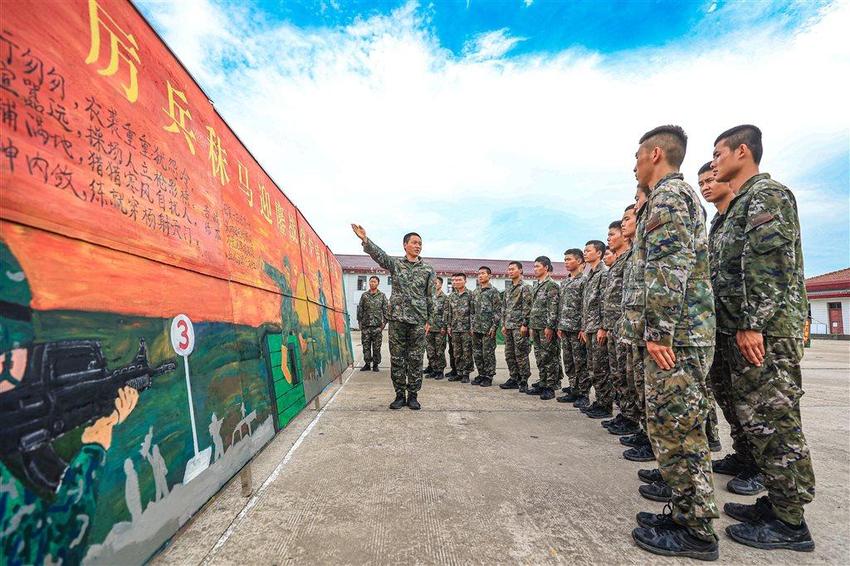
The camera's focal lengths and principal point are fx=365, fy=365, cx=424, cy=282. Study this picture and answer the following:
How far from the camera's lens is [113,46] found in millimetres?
1318

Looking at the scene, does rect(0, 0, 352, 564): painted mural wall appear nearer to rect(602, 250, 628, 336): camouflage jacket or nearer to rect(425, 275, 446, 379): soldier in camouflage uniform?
rect(602, 250, 628, 336): camouflage jacket

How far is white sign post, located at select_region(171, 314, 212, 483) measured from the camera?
1478 mm

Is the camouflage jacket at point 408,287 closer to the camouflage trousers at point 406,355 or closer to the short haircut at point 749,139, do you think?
the camouflage trousers at point 406,355

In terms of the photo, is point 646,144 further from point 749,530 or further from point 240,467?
point 240,467

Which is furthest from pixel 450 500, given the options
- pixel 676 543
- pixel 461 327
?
pixel 461 327

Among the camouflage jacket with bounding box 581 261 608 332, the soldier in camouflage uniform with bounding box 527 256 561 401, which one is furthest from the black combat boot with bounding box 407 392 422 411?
the camouflage jacket with bounding box 581 261 608 332

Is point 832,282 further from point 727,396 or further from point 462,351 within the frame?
point 727,396

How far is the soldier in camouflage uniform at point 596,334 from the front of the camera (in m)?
3.79

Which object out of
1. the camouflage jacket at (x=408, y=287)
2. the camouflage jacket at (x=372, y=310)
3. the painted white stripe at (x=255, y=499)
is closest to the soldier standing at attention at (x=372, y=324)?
the camouflage jacket at (x=372, y=310)

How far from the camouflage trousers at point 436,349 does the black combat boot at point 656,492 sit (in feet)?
16.1

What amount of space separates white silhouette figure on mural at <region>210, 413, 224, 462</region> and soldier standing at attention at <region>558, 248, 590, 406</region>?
12.5ft

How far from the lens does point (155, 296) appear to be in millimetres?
1399

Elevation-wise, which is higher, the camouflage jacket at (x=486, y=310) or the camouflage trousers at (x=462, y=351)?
the camouflage jacket at (x=486, y=310)

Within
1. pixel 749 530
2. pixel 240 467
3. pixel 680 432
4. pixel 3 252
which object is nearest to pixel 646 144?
pixel 680 432
